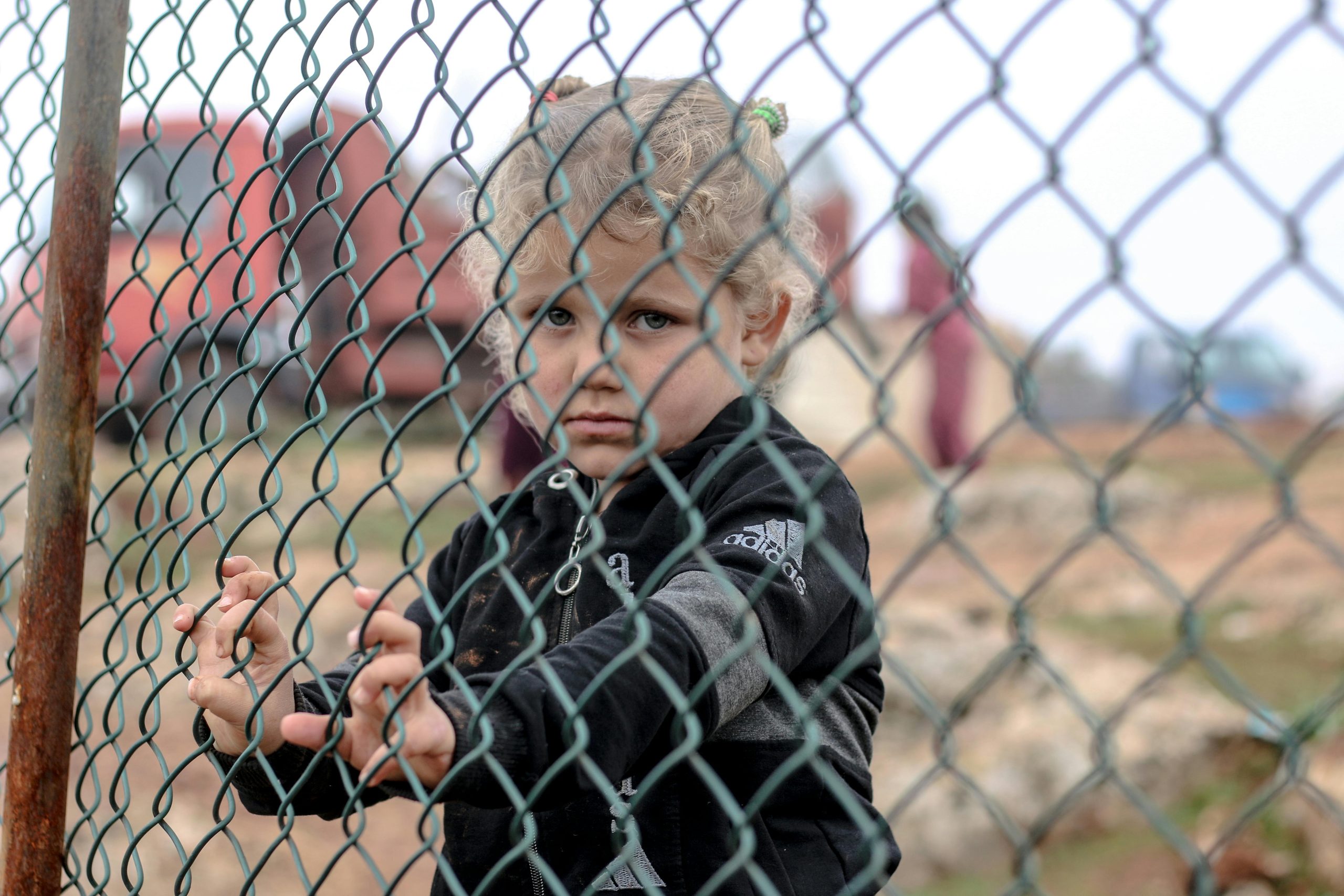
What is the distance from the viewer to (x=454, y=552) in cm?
178

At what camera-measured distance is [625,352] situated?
1424mm

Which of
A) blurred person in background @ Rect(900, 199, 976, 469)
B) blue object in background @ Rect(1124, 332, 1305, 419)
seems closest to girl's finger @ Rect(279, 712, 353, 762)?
blue object in background @ Rect(1124, 332, 1305, 419)

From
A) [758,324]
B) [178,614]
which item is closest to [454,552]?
[178,614]

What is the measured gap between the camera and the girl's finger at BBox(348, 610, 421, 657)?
117cm

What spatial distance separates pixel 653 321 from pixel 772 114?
498mm

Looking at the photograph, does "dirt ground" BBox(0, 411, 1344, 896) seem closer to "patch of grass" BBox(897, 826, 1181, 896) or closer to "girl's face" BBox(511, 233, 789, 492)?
"patch of grass" BBox(897, 826, 1181, 896)

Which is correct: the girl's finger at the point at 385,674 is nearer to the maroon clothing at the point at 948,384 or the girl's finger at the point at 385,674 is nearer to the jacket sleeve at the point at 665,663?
the jacket sleeve at the point at 665,663

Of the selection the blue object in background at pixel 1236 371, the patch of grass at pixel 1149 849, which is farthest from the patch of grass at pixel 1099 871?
the blue object in background at pixel 1236 371

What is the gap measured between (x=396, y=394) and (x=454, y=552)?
8277 mm

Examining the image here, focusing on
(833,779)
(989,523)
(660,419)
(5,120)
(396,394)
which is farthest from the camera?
(396,394)

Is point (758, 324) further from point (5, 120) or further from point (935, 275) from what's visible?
point (935, 275)

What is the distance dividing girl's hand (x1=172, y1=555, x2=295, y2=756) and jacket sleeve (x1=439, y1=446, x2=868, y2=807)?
0.44 m

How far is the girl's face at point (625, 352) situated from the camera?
1.42m

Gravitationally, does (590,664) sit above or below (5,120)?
below
